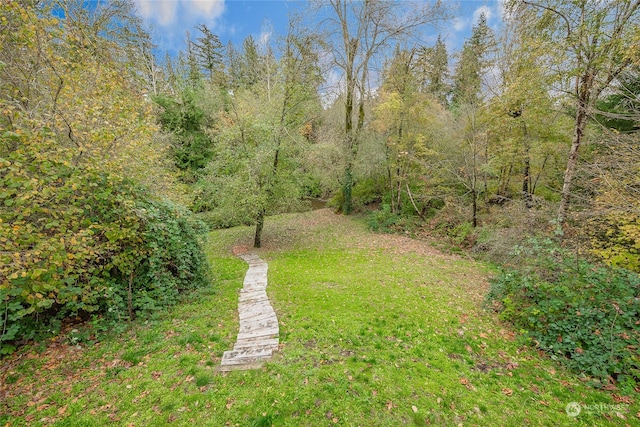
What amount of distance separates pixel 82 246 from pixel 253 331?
2.98 m

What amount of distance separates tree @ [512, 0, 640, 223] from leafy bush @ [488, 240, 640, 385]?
1.23 m

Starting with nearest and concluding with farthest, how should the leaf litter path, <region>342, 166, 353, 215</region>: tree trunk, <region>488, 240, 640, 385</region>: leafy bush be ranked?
1. the leaf litter path
2. <region>488, 240, 640, 385</region>: leafy bush
3. <region>342, 166, 353, 215</region>: tree trunk

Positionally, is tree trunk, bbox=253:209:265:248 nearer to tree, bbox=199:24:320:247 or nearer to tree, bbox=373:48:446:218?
tree, bbox=199:24:320:247

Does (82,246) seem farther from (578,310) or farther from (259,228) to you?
(578,310)

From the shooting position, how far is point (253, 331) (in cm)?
488

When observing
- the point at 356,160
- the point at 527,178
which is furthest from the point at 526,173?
the point at 356,160

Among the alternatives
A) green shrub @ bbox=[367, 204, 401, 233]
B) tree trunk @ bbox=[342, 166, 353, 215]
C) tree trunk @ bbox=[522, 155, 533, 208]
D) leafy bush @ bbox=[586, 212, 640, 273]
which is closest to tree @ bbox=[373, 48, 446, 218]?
green shrub @ bbox=[367, 204, 401, 233]

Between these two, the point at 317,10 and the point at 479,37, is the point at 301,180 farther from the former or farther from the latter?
the point at 479,37

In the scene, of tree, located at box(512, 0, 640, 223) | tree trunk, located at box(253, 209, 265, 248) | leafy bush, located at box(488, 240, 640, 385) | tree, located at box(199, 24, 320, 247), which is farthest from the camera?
tree trunk, located at box(253, 209, 265, 248)

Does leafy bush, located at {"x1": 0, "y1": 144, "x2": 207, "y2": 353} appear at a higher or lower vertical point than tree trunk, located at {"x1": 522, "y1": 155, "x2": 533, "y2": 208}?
lower

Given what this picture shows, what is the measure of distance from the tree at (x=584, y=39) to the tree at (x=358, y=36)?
26.2ft

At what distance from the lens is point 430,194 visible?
14367 millimetres

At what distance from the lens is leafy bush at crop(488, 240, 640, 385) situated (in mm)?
4238

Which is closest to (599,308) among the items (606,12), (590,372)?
(590,372)
